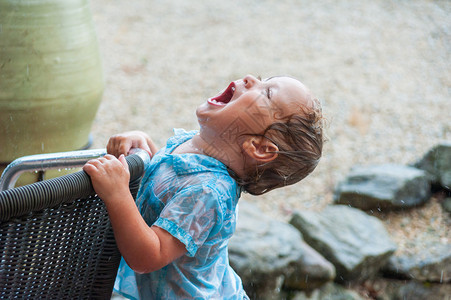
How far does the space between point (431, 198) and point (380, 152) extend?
3.08ft

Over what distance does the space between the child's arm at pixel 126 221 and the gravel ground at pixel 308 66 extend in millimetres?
2575

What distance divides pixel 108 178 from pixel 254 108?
43cm

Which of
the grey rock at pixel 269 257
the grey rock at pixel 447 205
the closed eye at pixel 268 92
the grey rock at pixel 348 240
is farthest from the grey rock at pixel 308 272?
the closed eye at pixel 268 92

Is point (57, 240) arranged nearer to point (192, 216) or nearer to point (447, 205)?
point (192, 216)

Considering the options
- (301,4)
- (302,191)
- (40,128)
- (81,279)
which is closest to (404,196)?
(302,191)

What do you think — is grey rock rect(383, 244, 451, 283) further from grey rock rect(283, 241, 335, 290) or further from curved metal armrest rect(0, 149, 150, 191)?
curved metal armrest rect(0, 149, 150, 191)

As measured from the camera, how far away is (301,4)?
8461mm

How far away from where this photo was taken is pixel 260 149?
140cm

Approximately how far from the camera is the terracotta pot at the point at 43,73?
2.14 m

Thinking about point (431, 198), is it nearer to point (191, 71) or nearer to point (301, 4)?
point (191, 71)

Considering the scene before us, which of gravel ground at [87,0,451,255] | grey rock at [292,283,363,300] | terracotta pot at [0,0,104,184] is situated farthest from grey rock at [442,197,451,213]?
terracotta pot at [0,0,104,184]

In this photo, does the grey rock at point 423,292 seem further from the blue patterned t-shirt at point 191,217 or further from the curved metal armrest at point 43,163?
the curved metal armrest at point 43,163

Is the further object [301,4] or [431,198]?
[301,4]

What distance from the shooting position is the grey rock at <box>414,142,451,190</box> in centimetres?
373
